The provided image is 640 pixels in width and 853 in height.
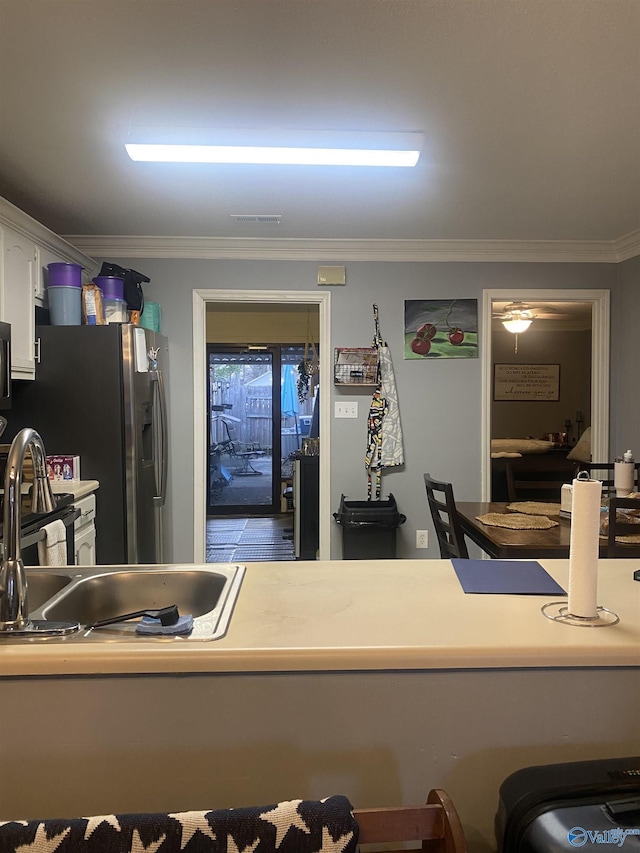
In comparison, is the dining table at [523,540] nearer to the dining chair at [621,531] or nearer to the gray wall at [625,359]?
the dining chair at [621,531]

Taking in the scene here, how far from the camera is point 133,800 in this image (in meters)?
1.05

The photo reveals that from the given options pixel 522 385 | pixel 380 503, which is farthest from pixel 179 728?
pixel 522 385

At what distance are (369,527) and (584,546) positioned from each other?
284 cm

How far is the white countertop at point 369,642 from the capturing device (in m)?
1.02

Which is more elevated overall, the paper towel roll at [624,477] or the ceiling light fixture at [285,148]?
the ceiling light fixture at [285,148]

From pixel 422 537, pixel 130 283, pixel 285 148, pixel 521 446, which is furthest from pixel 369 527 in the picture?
pixel 521 446

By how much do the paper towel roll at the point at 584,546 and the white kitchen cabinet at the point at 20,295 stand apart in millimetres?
2636

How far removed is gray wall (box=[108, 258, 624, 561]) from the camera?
3977 millimetres

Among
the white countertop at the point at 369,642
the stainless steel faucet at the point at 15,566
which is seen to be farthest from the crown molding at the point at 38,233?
the white countertop at the point at 369,642

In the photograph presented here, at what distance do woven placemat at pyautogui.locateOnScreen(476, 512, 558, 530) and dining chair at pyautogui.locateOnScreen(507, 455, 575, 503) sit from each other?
2.05 metres

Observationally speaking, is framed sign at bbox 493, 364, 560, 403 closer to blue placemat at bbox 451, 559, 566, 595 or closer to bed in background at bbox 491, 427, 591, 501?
bed in background at bbox 491, 427, 591, 501

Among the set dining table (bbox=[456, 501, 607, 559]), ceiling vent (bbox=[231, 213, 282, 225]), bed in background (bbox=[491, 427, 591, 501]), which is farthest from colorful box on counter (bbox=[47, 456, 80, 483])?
bed in background (bbox=[491, 427, 591, 501])

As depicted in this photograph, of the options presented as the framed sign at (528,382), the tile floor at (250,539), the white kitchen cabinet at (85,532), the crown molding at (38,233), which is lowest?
the tile floor at (250,539)

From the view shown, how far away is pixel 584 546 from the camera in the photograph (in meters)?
1.10
